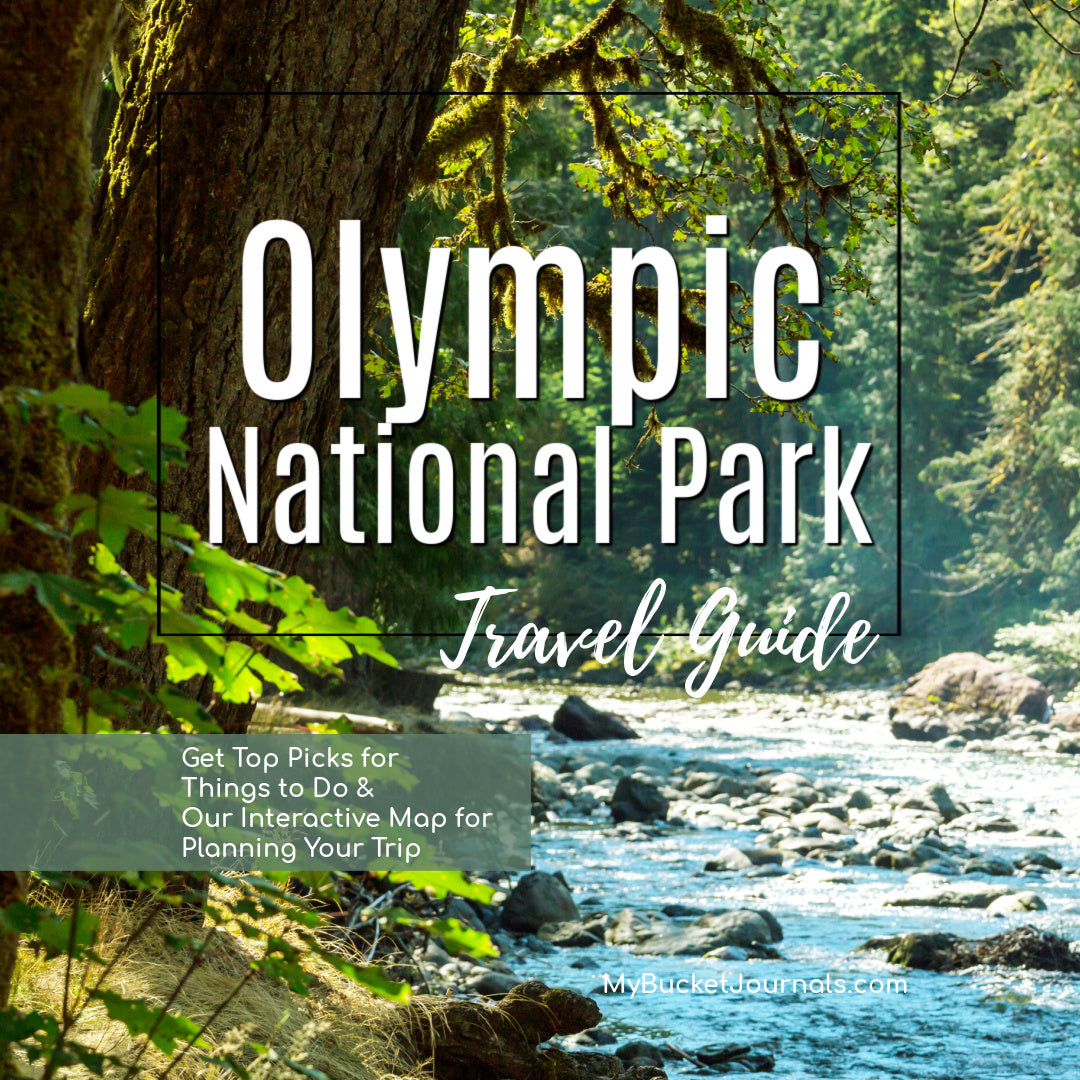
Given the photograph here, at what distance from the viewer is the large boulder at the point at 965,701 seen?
57.0 ft

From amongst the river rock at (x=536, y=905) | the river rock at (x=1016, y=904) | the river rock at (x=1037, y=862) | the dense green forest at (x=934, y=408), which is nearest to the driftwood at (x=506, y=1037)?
the river rock at (x=536, y=905)

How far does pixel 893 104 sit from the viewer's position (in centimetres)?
489

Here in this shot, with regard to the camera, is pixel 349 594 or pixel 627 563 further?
pixel 627 563

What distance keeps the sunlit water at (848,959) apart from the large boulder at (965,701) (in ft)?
7.60

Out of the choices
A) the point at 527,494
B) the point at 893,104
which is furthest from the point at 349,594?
the point at 527,494

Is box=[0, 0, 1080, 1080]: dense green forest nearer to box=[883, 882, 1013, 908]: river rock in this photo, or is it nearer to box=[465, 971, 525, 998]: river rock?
box=[465, 971, 525, 998]: river rock

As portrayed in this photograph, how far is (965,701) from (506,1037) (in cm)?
1621

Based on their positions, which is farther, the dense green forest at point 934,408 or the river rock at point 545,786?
the dense green forest at point 934,408

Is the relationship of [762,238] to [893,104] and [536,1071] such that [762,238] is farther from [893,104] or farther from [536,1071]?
[536,1071]

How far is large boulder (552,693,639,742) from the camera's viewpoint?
16.5 meters

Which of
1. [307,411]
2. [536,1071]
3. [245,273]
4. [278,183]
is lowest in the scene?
[536,1071]

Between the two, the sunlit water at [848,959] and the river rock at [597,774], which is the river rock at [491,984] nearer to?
the sunlit water at [848,959]

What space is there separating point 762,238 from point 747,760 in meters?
16.4

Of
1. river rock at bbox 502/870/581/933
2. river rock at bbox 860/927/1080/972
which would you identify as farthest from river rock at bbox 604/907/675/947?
river rock at bbox 860/927/1080/972
